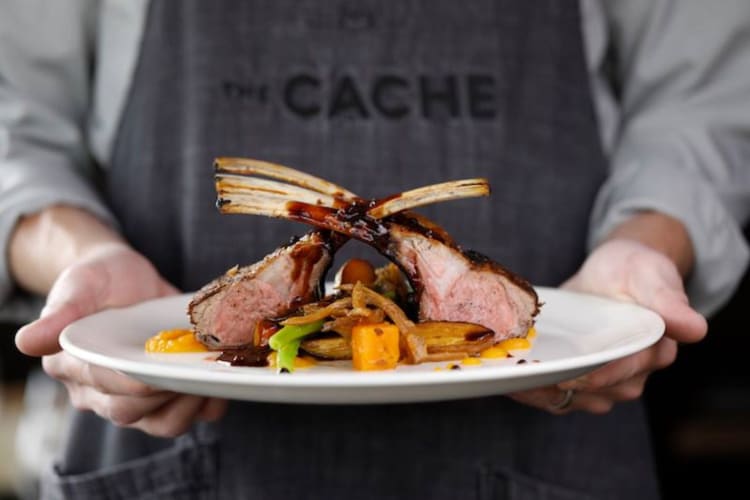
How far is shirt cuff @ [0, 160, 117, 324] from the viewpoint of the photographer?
5.22 feet

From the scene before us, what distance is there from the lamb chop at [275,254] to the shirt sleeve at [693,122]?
2.07 feet

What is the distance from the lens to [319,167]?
5.34 ft

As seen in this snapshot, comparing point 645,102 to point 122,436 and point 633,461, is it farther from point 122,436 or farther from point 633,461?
point 122,436

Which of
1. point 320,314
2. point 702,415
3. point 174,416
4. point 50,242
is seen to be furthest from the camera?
point 702,415

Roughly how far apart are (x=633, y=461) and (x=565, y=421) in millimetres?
163

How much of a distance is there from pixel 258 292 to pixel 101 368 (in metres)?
0.23

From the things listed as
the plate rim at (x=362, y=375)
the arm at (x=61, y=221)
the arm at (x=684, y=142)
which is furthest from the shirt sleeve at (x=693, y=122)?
the arm at (x=61, y=221)

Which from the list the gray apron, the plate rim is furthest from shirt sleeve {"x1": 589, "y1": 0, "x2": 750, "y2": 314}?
the plate rim

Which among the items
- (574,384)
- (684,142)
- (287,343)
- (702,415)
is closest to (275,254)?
(287,343)

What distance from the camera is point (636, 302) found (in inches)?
50.7

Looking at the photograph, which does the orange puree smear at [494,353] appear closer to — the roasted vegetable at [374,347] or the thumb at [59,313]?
the roasted vegetable at [374,347]

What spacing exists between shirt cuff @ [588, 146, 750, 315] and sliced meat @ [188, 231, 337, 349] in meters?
0.66

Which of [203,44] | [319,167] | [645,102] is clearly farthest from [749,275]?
[203,44]

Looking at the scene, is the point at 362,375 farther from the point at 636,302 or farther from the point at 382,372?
the point at 636,302
